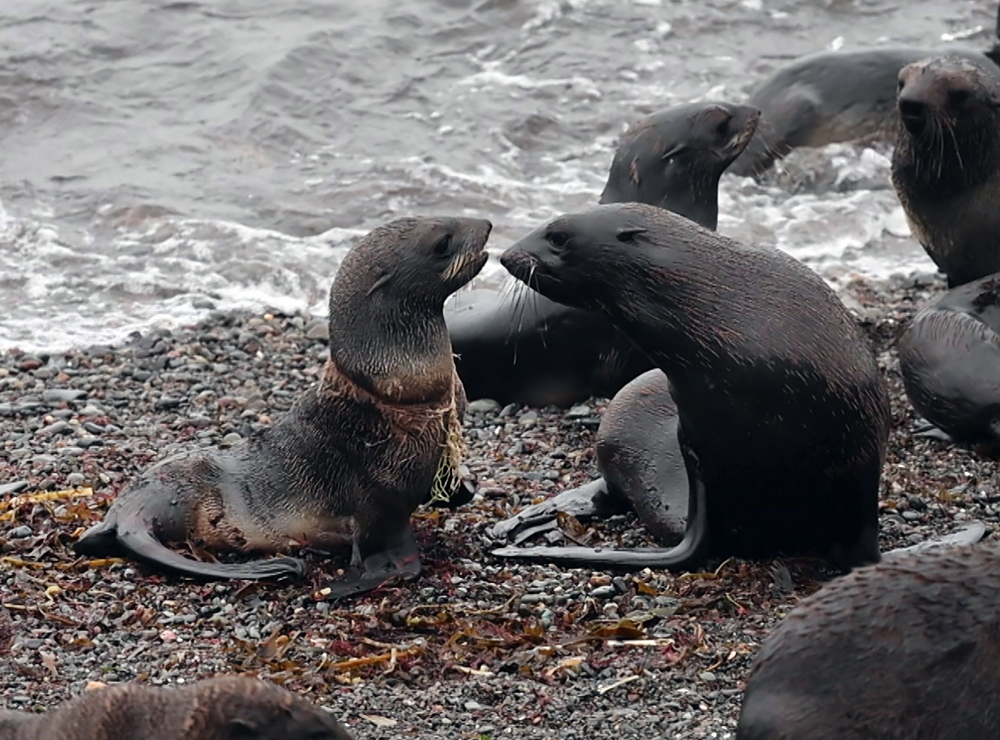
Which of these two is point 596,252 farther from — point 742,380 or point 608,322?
point 608,322

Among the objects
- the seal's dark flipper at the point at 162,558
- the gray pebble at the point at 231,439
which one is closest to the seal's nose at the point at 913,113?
the gray pebble at the point at 231,439

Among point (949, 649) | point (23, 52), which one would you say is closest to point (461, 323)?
point (949, 649)

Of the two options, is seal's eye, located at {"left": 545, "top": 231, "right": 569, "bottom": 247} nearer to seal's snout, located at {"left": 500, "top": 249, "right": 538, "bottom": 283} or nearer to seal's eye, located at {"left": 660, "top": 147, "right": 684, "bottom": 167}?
seal's snout, located at {"left": 500, "top": 249, "right": 538, "bottom": 283}

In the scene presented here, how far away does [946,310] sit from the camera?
8781mm

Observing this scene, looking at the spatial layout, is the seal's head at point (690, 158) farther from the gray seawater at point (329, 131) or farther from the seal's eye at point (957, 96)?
the gray seawater at point (329, 131)

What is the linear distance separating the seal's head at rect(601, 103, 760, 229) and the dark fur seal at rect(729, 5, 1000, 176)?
4953 millimetres

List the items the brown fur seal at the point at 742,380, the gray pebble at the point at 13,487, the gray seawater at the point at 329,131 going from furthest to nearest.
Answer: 1. the gray seawater at the point at 329,131
2. the gray pebble at the point at 13,487
3. the brown fur seal at the point at 742,380

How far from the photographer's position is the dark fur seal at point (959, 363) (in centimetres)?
827

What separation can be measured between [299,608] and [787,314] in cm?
204

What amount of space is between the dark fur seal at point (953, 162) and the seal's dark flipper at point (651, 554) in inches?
135

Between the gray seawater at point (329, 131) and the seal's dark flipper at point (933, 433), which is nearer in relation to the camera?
the seal's dark flipper at point (933, 433)

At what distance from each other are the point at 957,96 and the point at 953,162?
1.22 ft

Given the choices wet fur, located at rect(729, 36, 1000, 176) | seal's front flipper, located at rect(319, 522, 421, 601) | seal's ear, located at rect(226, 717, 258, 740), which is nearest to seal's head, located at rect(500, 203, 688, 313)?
seal's front flipper, located at rect(319, 522, 421, 601)

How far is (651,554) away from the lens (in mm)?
6789
